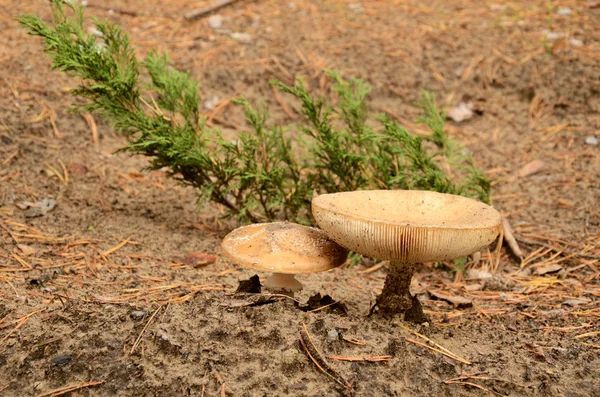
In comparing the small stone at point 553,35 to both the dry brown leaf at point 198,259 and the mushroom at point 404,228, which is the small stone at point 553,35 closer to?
the mushroom at point 404,228

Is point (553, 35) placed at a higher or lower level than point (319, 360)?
higher

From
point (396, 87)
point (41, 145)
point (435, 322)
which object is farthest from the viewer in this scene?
point (396, 87)

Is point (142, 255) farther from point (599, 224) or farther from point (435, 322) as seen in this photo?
point (599, 224)

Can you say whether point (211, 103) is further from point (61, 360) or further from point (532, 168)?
point (61, 360)

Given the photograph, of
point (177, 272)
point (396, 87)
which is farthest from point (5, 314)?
point (396, 87)

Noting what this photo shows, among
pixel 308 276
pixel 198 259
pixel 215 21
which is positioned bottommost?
pixel 308 276

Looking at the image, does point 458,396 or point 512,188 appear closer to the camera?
point 458,396

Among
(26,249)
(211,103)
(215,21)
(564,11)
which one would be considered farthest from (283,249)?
(564,11)

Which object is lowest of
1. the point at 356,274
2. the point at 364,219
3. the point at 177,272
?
the point at 356,274
